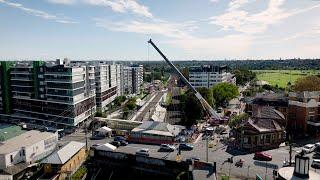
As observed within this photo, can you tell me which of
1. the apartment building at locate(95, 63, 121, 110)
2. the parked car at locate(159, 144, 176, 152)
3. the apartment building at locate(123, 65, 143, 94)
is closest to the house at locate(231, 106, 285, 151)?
the parked car at locate(159, 144, 176, 152)

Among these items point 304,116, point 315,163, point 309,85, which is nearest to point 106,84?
point 309,85

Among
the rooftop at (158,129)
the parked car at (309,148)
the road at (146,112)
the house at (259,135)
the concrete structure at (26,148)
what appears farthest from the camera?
the road at (146,112)

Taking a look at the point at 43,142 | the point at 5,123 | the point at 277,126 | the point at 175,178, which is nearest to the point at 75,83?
the point at 43,142

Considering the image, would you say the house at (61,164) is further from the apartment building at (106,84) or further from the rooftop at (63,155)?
the apartment building at (106,84)

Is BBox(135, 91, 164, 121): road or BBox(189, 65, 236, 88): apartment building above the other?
BBox(189, 65, 236, 88): apartment building

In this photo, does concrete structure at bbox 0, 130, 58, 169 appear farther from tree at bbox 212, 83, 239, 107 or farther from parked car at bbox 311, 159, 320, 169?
tree at bbox 212, 83, 239, 107

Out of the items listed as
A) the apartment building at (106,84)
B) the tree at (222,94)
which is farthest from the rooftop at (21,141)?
the tree at (222,94)
